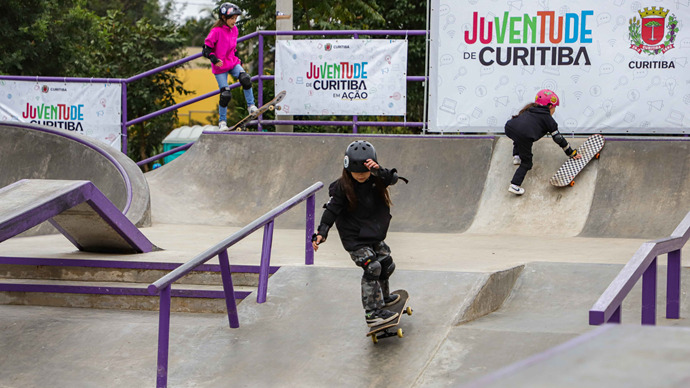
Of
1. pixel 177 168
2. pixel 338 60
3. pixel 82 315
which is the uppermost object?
pixel 338 60

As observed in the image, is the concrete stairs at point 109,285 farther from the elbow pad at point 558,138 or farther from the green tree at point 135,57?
the green tree at point 135,57

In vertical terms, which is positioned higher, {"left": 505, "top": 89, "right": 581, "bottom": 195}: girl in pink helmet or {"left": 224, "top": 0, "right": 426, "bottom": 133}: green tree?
{"left": 224, "top": 0, "right": 426, "bottom": 133}: green tree

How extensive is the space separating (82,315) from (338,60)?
6.04 metres

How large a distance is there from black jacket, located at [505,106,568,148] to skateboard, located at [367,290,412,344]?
15.9 feet

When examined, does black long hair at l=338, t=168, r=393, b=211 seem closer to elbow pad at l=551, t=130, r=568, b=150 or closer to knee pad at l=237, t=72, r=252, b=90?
elbow pad at l=551, t=130, r=568, b=150

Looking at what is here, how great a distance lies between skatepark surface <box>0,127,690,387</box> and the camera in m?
5.12

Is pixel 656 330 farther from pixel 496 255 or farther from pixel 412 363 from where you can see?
pixel 496 255

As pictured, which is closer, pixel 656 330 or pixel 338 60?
Result: pixel 656 330

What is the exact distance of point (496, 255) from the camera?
7.72 metres

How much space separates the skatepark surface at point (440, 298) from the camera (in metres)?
5.12

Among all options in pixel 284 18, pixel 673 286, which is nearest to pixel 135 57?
pixel 284 18

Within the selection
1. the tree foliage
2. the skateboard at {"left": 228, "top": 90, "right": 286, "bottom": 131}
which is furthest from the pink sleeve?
the tree foliage

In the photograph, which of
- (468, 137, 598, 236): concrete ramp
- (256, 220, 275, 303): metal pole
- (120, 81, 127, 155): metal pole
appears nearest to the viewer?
(256, 220, 275, 303): metal pole

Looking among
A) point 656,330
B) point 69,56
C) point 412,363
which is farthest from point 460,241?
→ point 69,56
